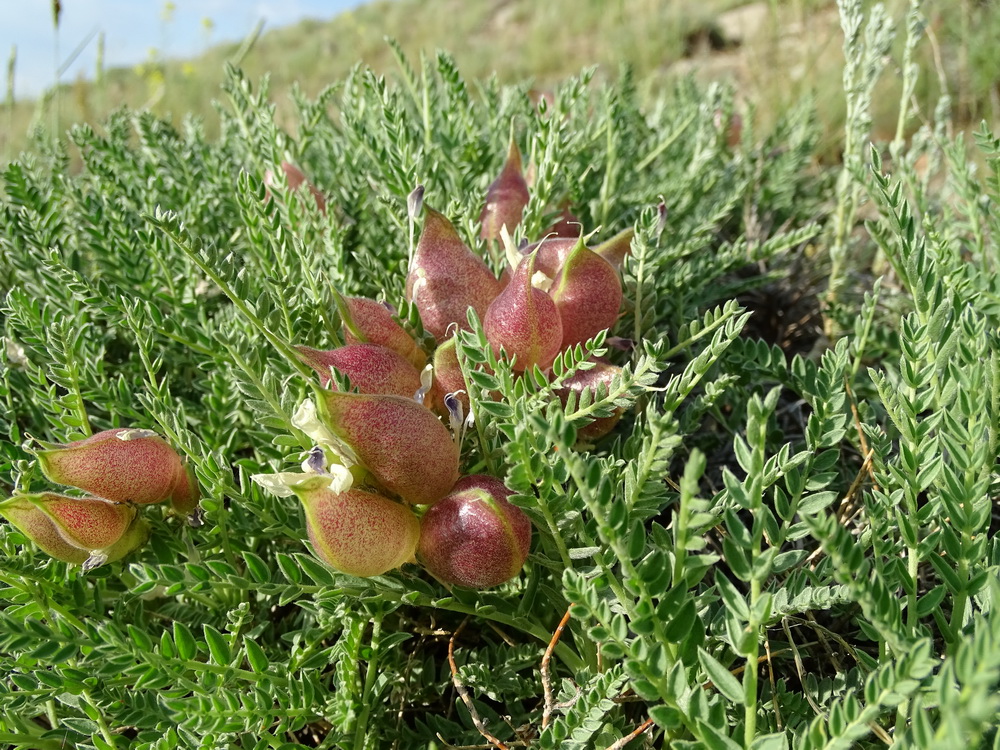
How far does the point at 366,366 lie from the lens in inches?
29.1

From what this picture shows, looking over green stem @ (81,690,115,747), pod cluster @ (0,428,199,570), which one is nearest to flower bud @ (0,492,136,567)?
pod cluster @ (0,428,199,570)

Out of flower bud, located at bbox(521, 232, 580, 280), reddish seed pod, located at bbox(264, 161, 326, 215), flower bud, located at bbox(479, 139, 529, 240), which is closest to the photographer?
flower bud, located at bbox(521, 232, 580, 280)

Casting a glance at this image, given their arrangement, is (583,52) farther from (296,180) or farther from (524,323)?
(524,323)

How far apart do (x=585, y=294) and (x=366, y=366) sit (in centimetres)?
25

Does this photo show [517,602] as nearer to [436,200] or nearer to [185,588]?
[185,588]

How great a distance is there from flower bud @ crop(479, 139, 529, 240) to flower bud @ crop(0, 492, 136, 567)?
0.59 m

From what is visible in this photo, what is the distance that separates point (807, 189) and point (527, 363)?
154 cm

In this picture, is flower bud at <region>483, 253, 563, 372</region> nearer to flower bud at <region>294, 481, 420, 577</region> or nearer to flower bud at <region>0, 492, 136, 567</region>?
flower bud at <region>294, 481, 420, 577</region>

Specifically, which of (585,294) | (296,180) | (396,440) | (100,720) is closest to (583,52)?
(296,180)

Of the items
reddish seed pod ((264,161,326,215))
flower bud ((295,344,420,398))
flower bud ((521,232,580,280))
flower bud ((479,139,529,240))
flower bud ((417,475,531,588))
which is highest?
reddish seed pod ((264,161,326,215))

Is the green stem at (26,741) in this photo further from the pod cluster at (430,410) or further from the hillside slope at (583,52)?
the hillside slope at (583,52)

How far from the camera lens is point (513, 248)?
851 millimetres

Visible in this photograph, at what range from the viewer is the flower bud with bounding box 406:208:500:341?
828mm

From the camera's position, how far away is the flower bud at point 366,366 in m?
0.73
